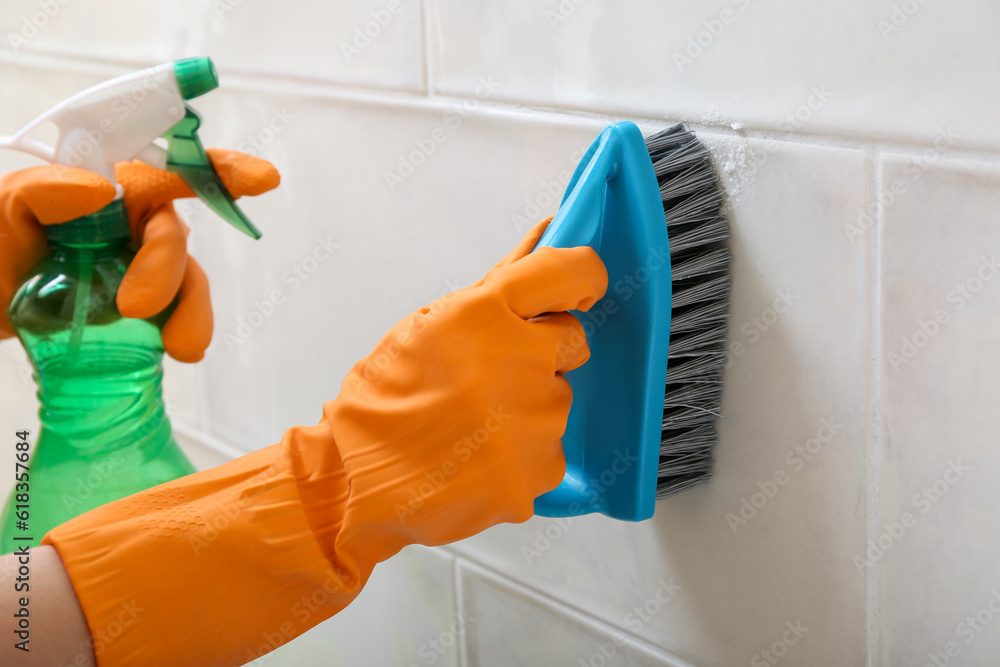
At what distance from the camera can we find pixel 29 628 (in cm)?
32

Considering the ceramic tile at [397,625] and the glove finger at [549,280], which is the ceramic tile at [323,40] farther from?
the ceramic tile at [397,625]

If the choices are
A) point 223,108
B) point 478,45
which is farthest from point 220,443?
point 478,45

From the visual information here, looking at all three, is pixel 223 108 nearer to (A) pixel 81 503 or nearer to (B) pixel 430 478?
(A) pixel 81 503

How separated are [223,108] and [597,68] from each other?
39cm

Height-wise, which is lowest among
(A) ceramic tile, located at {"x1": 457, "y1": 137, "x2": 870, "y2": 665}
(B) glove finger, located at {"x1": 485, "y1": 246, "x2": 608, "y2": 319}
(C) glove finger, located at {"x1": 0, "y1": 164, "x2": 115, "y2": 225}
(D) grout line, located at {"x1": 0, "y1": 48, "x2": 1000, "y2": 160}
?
(A) ceramic tile, located at {"x1": 457, "y1": 137, "x2": 870, "y2": 665}

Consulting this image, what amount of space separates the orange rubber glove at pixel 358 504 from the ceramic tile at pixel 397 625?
0.97 feet

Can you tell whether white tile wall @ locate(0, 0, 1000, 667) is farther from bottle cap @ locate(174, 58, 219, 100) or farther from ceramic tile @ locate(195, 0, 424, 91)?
bottle cap @ locate(174, 58, 219, 100)

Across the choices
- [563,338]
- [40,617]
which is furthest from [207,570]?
[563,338]

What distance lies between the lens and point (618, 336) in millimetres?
402

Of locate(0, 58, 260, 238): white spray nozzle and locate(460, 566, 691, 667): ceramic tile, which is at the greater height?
locate(0, 58, 260, 238): white spray nozzle

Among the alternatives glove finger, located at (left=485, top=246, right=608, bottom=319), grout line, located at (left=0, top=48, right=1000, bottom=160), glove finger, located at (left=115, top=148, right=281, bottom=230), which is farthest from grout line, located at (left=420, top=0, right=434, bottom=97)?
glove finger, located at (left=485, top=246, right=608, bottom=319)

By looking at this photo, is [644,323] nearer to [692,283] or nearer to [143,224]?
[692,283]

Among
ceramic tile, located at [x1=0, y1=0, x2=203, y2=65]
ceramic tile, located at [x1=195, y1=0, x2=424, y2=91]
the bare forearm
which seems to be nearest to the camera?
the bare forearm

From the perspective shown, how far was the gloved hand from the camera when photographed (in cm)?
44
